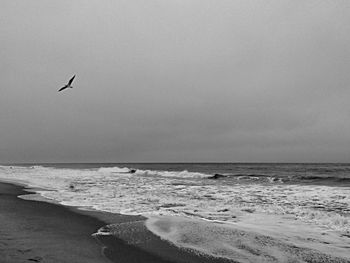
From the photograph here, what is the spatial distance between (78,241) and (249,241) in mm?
3297

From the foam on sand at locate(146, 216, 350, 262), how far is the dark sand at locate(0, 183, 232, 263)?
0.39 m

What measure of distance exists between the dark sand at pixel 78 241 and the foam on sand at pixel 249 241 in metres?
0.39

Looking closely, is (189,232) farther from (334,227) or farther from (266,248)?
(334,227)

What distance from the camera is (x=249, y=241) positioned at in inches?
245

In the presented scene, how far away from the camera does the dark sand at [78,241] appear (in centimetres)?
517

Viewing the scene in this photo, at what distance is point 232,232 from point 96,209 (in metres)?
5.13

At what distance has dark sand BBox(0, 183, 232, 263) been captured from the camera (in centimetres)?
517

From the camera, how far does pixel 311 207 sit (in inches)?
443

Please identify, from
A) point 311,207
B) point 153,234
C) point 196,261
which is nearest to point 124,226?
point 153,234

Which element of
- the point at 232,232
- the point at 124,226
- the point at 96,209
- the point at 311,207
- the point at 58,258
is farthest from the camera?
the point at 311,207

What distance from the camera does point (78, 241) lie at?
623 centimetres

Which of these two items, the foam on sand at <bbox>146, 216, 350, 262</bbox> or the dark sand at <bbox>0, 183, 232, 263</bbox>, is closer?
the dark sand at <bbox>0, 183, 232, 263</bbox>

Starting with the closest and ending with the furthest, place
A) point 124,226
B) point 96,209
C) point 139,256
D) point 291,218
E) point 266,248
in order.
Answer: point 139,256
point 266,248
point 124,226
point 291,218
point 96,209

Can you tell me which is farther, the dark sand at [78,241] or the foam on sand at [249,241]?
the foam on sand at [249,241]
